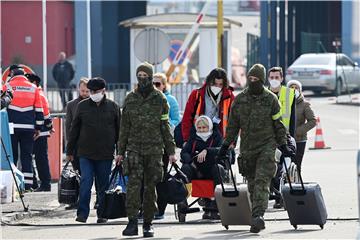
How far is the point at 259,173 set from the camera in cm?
1261

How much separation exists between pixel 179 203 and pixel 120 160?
46.3 inches

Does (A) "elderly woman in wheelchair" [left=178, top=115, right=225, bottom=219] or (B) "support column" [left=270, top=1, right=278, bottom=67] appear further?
(B) "support column" [left=270, top=1, right=278, bottom=67]

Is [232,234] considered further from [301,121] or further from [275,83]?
[301,121]

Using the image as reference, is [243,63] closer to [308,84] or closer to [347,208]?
[308,84]

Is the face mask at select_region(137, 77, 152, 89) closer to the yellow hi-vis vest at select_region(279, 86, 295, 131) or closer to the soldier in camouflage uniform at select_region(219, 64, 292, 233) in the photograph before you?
the soldier in camouflage uniform at select_region(219, 64, 292, 233)

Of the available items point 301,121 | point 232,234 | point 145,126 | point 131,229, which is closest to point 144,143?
point 145,126

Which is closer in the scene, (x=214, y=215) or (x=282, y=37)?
(x=214, y=215)

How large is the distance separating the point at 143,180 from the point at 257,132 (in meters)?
1.30

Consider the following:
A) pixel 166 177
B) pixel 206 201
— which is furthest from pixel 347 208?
pixel 166 177

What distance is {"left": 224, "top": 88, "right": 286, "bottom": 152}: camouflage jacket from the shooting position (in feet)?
41.6

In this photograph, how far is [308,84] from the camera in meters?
43.1

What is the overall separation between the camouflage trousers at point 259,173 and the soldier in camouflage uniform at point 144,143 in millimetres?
838

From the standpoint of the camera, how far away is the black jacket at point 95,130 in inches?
545

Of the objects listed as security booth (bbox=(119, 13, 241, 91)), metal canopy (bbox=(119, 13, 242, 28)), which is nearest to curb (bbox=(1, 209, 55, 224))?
security booth (bbox=(119, 13, 241, 91))
